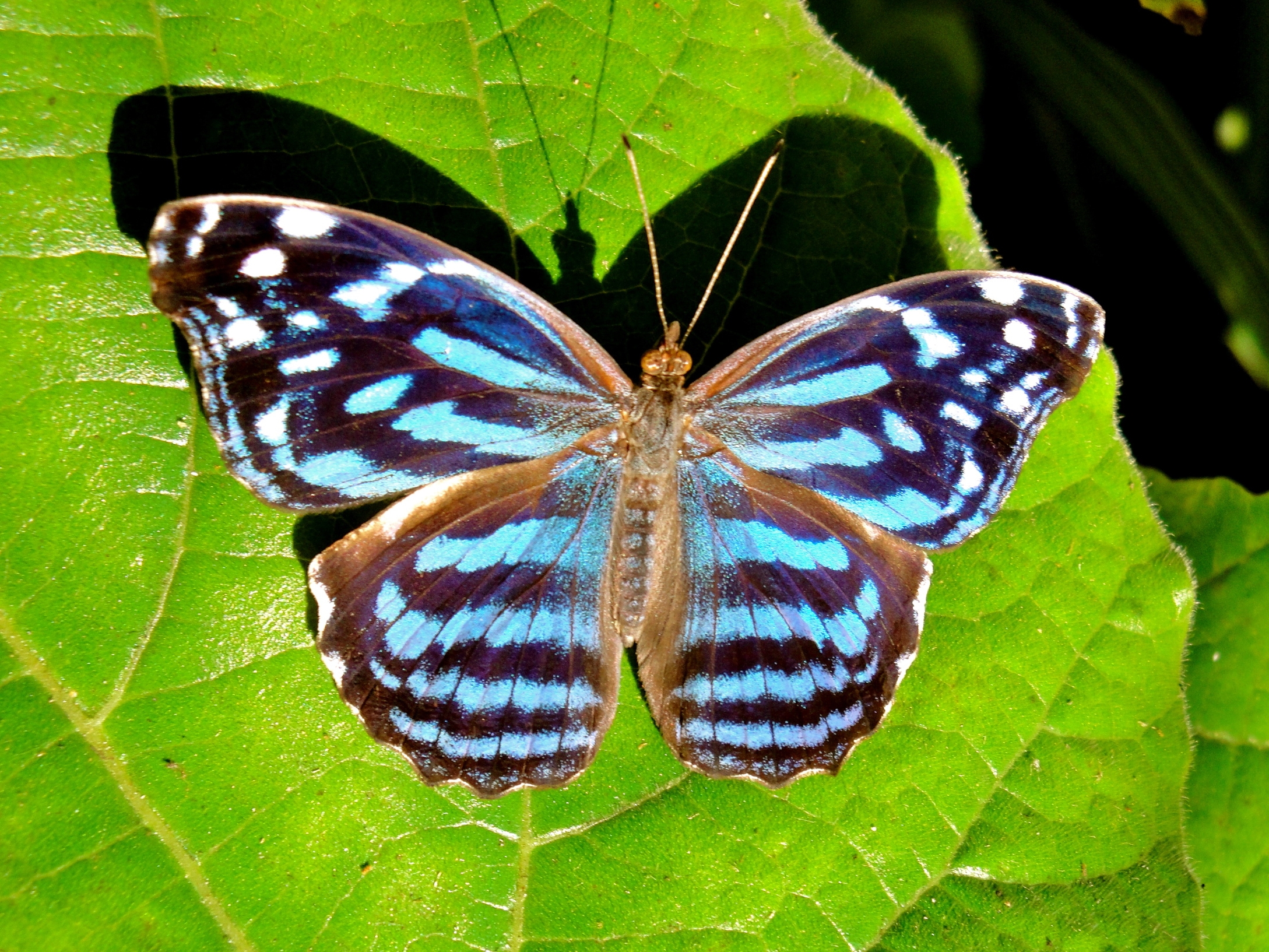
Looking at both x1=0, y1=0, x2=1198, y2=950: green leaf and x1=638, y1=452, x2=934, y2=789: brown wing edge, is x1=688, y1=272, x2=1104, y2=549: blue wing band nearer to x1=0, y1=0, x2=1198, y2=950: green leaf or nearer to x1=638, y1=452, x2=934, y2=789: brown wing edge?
x1=638, y1=452, x2=934, y2=789: brown wing edge

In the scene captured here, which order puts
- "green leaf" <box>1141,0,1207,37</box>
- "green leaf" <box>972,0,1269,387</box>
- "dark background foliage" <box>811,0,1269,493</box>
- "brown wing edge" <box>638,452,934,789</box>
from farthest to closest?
"dark background foliage" <box>811,0,1269,493</box> < "green leaf" <box>972,0,1269,387</box> < "green leaf" <box>1141,0,1207,37</box> < "brown wing edge" <box>638,452,934,789</box>

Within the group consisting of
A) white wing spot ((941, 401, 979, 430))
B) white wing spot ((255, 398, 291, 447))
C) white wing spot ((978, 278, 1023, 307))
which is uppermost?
white wing spot ((978, 278, 1023, 307))

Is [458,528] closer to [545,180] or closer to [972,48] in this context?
[545,180]

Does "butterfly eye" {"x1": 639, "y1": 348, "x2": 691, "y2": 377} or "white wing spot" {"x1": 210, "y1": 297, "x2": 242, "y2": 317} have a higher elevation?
"white wing spot" {"x1": 210, "y1": 297, "x2": 242, "y2": 317}

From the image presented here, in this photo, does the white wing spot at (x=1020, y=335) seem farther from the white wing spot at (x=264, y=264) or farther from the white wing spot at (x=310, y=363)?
the white wing spot at (x=264, y=264)

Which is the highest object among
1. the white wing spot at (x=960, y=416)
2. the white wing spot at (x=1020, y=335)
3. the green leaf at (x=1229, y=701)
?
the white wing spot at (x=1020, y=335)

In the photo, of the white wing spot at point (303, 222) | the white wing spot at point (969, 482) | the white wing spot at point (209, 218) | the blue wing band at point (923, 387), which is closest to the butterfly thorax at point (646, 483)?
the blue wing band at point (923, 387)

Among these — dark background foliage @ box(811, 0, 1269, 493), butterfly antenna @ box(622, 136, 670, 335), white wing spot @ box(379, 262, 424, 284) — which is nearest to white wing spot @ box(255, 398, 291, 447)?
white wing spot @ box(379, 262, 424, 284)
